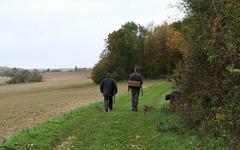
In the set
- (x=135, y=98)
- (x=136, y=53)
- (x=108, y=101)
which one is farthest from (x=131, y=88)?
(x=136, y=53)

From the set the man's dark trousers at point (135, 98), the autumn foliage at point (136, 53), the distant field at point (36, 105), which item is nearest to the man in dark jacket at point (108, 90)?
the man's dark trousers at point (135, 98)

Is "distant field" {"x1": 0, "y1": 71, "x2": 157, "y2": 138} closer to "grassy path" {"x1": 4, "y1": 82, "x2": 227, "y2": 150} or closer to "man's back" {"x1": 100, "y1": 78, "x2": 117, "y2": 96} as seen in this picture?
"grassy path" {"x1": 4, "y1": 82, "x2": 227, "y2": 150}

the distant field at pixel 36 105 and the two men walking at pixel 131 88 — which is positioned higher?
the two men walking at pixel 131 88

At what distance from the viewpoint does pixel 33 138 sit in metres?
17.0

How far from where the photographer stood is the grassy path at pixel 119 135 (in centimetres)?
1448

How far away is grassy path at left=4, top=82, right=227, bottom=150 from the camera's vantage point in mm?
14477

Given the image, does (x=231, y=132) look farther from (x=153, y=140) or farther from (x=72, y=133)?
(x=72, y=133)

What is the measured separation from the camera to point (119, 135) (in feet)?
55.8

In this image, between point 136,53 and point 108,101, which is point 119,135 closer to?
point 108,101

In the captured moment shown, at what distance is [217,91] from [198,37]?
9.66 ft

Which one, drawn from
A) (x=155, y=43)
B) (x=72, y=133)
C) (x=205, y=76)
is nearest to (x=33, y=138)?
(x=72, y=133)

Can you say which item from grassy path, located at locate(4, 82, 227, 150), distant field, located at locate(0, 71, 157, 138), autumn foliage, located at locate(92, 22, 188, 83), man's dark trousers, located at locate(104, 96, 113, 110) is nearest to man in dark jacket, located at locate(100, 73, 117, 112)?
man's dark trousers, located at locate(104, 96, 113, 110)

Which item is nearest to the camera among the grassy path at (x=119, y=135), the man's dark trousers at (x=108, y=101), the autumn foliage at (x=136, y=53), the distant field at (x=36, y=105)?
the grassy path at (x=119, y=135)

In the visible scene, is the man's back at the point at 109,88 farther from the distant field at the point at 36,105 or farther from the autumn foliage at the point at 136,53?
the autumn foliage at the point at 136,53
